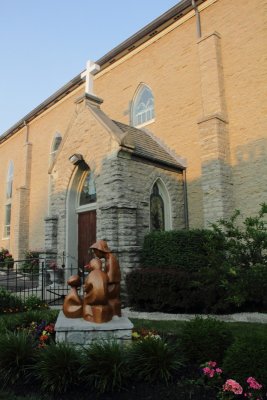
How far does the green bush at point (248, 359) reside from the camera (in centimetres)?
360

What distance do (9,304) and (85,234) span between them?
15.3ft

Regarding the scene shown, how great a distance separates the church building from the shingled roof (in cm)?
6

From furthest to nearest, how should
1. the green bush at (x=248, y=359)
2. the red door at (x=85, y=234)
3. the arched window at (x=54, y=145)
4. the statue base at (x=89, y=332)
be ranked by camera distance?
the arched window at (x=54, y=145) → the red door at (x=85, y=234) → the statue base at (x=89, y=332) → the green bush at (x=248, y=359)

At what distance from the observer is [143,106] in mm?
16766

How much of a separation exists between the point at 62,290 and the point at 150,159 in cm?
565

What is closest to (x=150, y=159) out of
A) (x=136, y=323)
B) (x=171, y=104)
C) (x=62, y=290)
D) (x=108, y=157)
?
(x=108, y=157)

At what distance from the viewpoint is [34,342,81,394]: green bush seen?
3.97 m

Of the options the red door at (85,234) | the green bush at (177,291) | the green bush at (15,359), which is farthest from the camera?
the red door at (85,234)

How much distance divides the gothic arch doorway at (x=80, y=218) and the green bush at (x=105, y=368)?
346 inches

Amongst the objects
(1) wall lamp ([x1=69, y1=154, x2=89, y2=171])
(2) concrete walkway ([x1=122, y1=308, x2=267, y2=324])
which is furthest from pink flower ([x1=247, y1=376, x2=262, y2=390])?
(1) wall lamp ([x1=69, y1=154, x2=89, y2=171])

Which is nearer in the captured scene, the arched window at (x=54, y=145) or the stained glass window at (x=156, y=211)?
the stained glass window at (x=156, y=211)

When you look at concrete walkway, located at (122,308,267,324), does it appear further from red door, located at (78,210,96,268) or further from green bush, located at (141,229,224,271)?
red door, located at (78,210,96,268)

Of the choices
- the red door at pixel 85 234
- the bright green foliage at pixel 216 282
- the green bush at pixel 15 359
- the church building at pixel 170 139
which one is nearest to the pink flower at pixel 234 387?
the green bush at pixel 15 359

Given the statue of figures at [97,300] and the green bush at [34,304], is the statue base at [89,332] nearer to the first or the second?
the statue of figures at [97,300]
